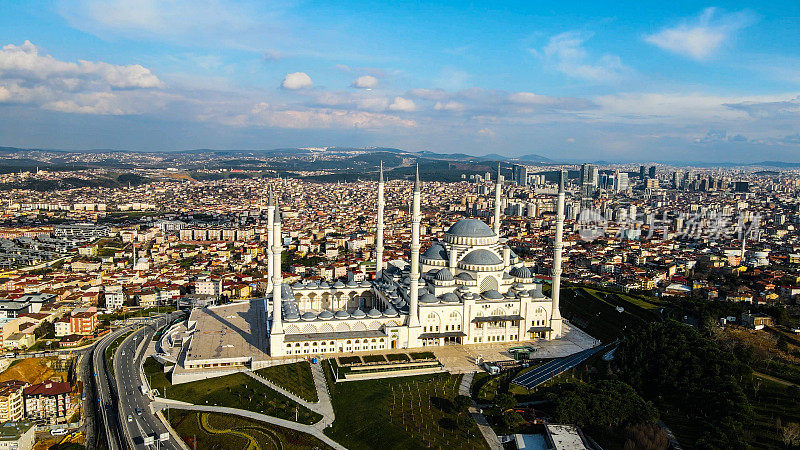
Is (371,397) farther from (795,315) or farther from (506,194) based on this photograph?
(506,194)

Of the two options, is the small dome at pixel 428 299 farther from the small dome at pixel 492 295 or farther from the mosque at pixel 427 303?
the small dome at pixel 492 295

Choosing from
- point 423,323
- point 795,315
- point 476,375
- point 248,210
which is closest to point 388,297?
point 423,323

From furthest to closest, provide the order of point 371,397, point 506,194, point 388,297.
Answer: point 506,194 → point 388,297 → point 371,397

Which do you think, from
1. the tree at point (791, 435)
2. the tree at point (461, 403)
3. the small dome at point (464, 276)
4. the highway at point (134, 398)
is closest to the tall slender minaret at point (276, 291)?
the highway at point (134, 398)

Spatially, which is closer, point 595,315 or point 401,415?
→ point 401,415

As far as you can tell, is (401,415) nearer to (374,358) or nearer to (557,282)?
(374,358)

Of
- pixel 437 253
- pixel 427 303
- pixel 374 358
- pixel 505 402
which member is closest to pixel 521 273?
pixel 437 253
